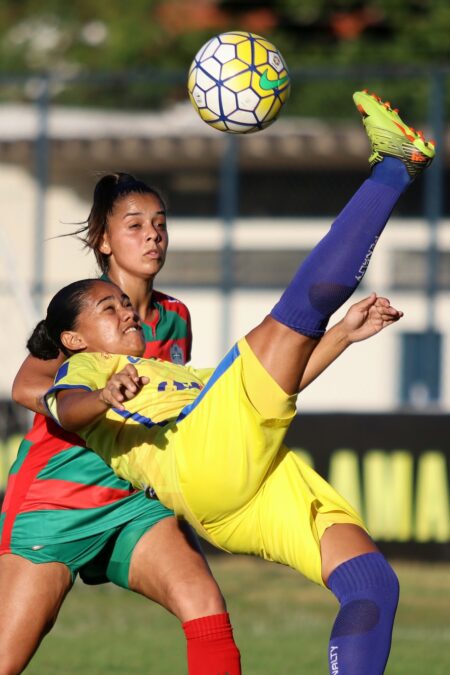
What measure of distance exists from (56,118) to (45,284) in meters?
5.57

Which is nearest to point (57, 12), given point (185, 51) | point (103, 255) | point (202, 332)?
point (185, 51)

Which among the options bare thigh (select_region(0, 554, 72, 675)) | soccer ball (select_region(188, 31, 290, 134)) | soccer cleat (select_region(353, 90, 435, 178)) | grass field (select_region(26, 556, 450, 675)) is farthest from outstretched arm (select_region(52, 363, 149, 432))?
grass field (select_region(26, 556, 450, 675))

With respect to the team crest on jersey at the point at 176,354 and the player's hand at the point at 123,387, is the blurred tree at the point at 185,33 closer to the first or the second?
the team crest on jersey at the point at 176,354

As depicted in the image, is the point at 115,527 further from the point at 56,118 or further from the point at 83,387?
the point at 56,118

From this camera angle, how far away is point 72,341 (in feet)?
14.6

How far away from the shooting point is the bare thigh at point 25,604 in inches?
170

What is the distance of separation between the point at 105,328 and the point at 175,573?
0.85 metres

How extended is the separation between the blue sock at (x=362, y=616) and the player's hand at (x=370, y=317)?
69 centimetres

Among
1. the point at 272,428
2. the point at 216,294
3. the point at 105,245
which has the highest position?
the point at 105,245

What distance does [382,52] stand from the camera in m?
19.0

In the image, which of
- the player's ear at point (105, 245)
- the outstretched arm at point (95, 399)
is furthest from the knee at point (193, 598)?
the player's ear at point (105, 245)

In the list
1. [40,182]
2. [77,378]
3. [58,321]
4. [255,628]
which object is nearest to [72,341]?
[58,321]

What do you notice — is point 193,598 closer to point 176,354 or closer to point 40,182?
point 176,354

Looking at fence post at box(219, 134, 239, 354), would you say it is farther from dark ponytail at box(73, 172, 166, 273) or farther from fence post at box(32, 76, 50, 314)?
dark ponytail at box(73, 172, 166, 273)
